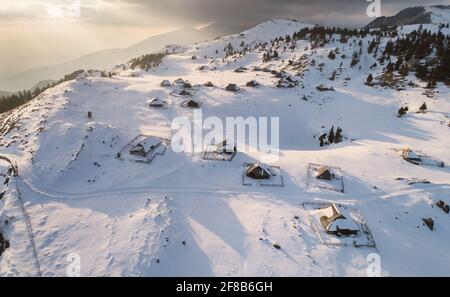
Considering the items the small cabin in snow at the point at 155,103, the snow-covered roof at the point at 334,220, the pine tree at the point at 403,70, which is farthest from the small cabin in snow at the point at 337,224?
the pine tree at the point at 403,70

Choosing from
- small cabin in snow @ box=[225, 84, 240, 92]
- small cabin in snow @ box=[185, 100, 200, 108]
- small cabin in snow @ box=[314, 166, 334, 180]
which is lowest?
small cabin in snow @ box=[314, 166, 334, 180]

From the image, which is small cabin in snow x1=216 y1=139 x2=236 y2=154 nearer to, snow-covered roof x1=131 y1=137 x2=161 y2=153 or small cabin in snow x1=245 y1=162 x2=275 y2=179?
small cabin in snow x1=245 y1=162 x2=275 y2=179

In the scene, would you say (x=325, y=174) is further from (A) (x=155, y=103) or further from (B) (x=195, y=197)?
(A) (x=155, y=103)

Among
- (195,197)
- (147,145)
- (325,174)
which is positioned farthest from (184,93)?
(325,174)

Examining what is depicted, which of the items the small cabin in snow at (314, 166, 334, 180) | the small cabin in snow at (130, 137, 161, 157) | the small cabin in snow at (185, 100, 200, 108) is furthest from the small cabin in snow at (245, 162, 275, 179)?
the small cabin in snow at (185, 100, 200, 108)
